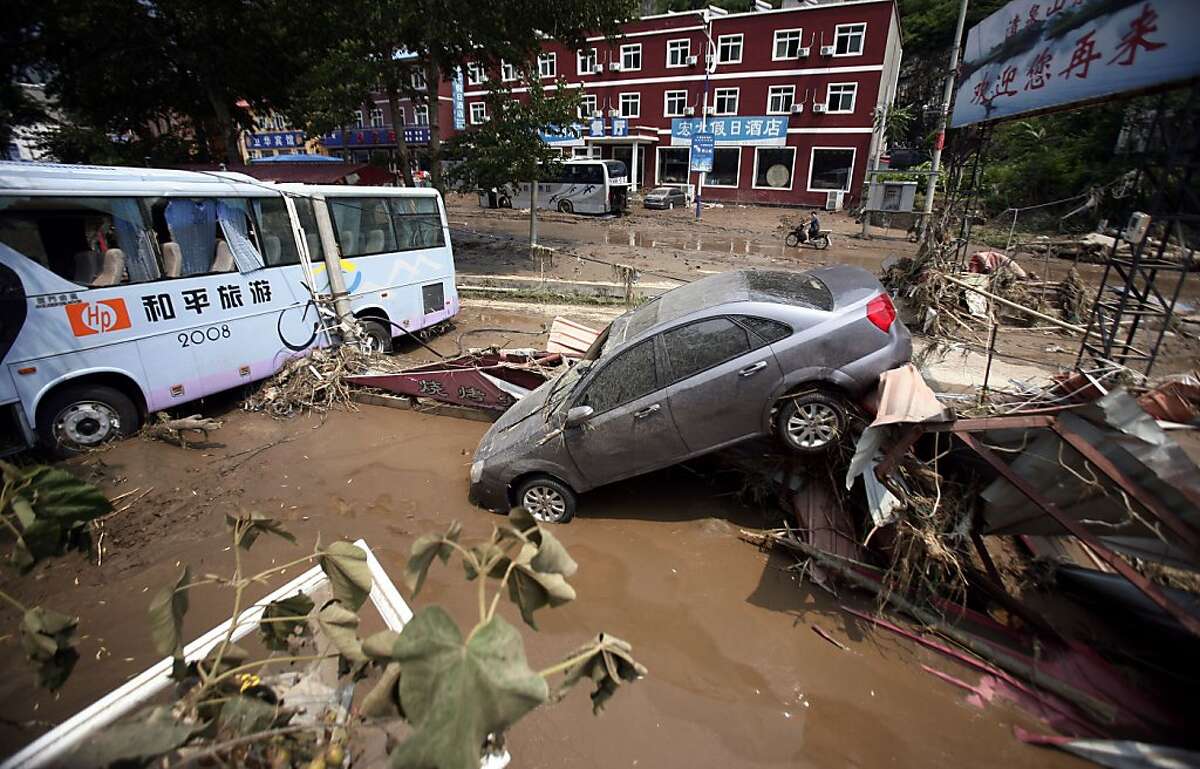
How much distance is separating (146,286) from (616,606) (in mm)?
5976

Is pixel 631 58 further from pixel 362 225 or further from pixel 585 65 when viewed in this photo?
pixel 362 225

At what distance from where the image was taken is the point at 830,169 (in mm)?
31562

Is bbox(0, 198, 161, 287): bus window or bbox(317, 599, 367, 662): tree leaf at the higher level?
bbox(0, 198, 161, 287): bus window

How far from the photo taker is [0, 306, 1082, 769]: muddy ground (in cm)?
309

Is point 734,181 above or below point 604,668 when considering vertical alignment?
above

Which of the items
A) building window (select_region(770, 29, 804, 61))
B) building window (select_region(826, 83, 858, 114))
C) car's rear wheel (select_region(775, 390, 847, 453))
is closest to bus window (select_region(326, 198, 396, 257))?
car's rear wheel (select_region(775, 390, 847, 453))

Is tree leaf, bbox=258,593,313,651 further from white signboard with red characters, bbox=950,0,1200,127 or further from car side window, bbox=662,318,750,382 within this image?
white signboard with red characters, bbox=950,0,1200,127

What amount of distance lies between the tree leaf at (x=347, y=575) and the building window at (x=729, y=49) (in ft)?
123

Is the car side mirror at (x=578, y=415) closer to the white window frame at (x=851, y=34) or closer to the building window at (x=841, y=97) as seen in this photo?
the building window at (x=841, y=97)

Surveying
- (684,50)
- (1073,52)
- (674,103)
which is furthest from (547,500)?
(684,50)

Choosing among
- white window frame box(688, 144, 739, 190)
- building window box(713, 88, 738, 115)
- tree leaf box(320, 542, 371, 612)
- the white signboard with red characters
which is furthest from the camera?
building window box(713, 88, 738, 115)

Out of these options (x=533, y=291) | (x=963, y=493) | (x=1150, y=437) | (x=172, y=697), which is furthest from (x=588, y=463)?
(x=533, y=291)

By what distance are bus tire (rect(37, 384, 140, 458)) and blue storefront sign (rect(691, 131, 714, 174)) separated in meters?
27.4

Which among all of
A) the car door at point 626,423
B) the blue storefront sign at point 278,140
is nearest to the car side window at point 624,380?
the car door at point 626,423
